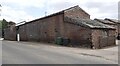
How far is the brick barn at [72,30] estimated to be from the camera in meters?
29.8

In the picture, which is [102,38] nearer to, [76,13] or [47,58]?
[76,13]

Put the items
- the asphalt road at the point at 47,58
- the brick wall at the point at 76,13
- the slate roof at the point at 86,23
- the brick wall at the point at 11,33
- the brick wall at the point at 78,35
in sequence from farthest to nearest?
the brick wall at the point at 11,33, the brick wall at the point at 76,13, the slate roof at the point at 86,23, the brick wall at the point at 78,35, the asphalt road at the point at 47,58

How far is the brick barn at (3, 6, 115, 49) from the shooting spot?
2981 centimetres

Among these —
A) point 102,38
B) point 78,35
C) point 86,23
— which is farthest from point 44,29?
point 102,38

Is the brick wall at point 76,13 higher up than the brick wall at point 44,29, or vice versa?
the brick wall at point 76,13


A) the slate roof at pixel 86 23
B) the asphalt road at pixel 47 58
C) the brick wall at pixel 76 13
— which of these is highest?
the brick wall at pixel 76 13

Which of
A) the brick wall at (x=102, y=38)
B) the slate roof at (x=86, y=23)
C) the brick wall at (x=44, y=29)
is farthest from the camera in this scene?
the brick wall at (x=44, y=29)

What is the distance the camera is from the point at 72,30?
3353cm

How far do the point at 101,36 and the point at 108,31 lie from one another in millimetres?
2858

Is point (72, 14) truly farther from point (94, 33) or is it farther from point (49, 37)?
point (94, 33)

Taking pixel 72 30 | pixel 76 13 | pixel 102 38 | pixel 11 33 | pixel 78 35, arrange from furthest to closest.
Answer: pixel 11 33 → pixel 76 13 → pixel 72 30 → pixel 78 35 → pixel 102 38

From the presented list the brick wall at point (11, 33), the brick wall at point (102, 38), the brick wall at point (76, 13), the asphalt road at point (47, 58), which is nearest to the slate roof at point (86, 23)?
the brick wall at point (102, 38)

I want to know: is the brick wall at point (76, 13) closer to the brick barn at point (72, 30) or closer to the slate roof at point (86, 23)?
the brick barn at point (72, 30)

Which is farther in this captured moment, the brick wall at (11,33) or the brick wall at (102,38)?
the brick wall at (11,33)
